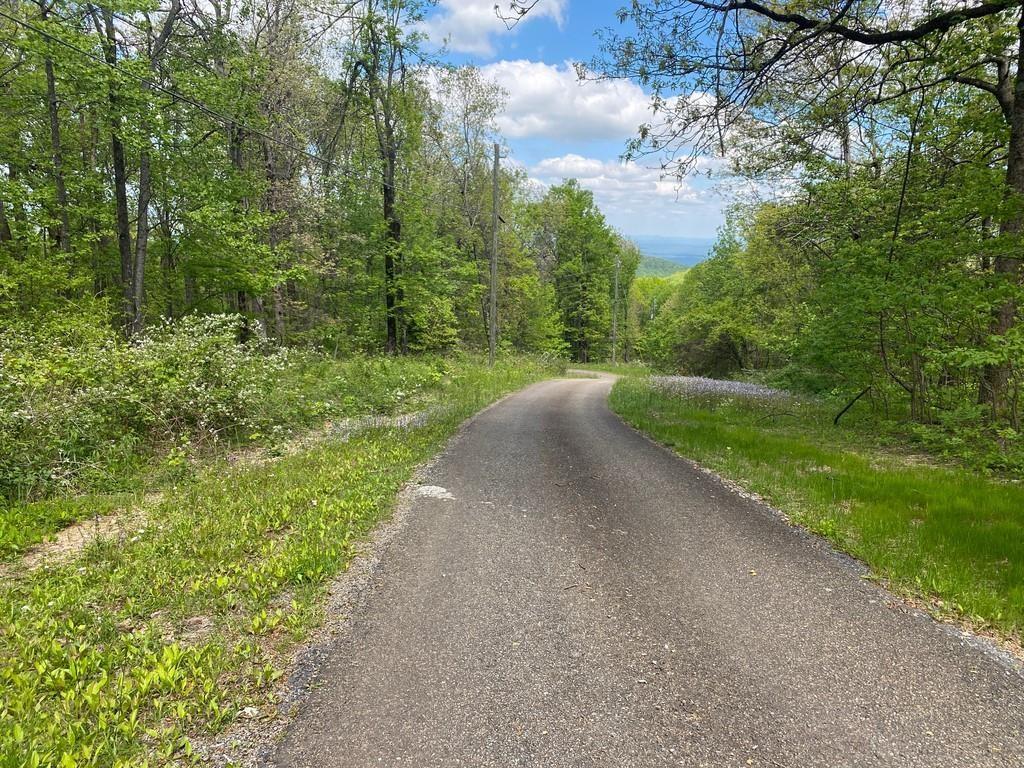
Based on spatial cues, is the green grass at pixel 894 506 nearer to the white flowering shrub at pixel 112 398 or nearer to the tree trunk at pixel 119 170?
the white flowering shrub at pixel 112 398

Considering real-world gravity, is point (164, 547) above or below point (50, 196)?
below

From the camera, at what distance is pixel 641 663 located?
2.82m

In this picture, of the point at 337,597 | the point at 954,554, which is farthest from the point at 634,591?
the point at 954,554

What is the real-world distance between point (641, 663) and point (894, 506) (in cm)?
417

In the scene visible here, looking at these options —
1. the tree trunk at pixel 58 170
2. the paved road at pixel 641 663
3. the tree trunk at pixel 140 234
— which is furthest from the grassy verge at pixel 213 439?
the tree trunk at pixel 58 170

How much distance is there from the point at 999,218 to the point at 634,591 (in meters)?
8.20

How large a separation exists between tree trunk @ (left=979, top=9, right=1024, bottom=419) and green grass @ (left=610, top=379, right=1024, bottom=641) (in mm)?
1849

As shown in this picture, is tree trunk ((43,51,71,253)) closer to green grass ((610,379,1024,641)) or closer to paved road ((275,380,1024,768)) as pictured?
paved road ((275,380,1024,768))

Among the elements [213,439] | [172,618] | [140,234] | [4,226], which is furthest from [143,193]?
[172,618]

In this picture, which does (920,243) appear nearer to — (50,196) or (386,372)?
(386,372)

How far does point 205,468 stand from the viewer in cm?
650

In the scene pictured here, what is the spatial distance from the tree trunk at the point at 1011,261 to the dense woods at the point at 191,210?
11874mm

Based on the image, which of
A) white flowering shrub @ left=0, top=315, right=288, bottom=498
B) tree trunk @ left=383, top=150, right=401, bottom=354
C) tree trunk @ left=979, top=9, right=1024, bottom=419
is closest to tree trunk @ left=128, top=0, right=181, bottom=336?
white flowering shrub @ left=0, top=315, right=288, bottom=498

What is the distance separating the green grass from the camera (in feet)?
11.7
